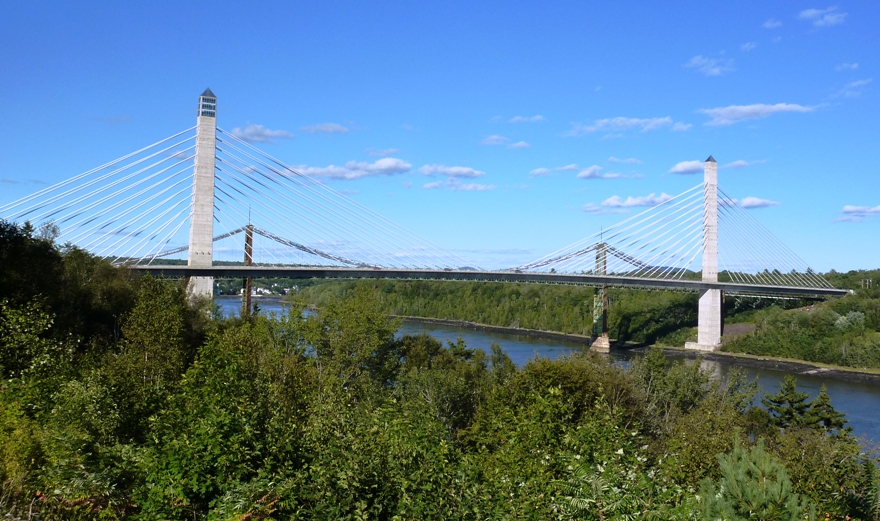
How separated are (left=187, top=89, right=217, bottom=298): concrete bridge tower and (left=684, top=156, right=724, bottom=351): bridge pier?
2391cm

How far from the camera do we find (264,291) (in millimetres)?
82875

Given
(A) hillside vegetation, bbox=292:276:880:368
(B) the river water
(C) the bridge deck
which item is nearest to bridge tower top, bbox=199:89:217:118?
(C) the bridge deck

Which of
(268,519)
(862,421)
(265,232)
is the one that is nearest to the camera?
(268,519)

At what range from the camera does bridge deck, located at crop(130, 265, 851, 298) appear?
2414cm

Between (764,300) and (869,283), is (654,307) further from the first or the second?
(869,283)

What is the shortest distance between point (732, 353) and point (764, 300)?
11108mm

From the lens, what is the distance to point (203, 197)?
79.0ft

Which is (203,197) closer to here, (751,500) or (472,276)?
(472,276)

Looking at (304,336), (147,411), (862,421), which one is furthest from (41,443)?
(862,421)

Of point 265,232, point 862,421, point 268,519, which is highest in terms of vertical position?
point 265,232

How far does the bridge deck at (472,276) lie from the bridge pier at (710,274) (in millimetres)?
793

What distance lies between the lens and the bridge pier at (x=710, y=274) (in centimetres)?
3709

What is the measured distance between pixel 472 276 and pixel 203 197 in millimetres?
13096

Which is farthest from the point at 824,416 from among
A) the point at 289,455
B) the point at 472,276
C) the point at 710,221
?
the point at 710,221
